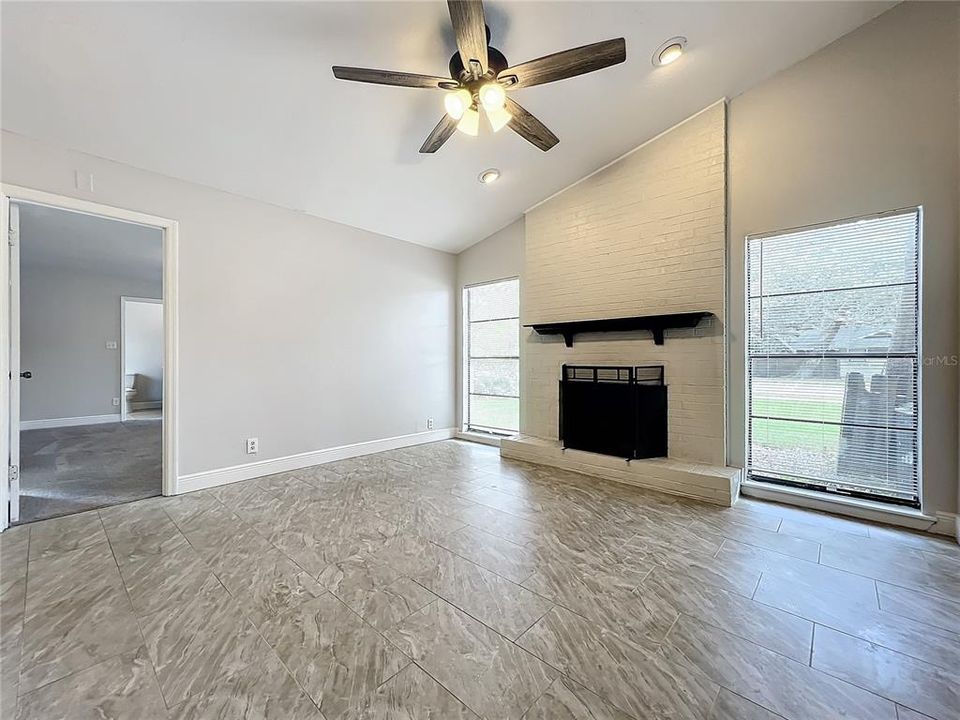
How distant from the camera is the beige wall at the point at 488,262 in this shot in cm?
510

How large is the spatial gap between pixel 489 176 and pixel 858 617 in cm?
411

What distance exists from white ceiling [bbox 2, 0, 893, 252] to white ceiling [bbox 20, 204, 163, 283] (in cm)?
140

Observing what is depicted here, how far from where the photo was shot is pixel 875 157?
2838mm

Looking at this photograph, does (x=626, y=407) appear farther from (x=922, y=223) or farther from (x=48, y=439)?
(x=48, y=439)

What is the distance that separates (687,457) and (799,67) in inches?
131

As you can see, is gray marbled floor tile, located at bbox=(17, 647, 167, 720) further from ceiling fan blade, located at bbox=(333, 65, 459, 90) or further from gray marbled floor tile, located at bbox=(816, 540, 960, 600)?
gray marbled floor tile, located at bbox=(816, 540, 960, 600)

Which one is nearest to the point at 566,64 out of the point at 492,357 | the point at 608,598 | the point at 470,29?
the point at 470,29

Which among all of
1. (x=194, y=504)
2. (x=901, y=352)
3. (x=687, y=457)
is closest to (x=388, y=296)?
(x=194, y=504)

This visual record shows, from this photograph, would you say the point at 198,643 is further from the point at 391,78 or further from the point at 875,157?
the point at 875,157

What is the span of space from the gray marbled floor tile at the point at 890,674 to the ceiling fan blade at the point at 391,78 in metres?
3.22

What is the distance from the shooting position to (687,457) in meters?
3.60

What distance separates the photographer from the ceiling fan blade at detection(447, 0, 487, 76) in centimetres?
179

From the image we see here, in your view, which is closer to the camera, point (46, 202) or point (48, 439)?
point (46, 202)

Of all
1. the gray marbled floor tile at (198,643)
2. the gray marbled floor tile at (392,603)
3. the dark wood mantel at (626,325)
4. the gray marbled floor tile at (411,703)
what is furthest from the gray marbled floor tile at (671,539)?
the gray marbled floor tile at (198,643)
